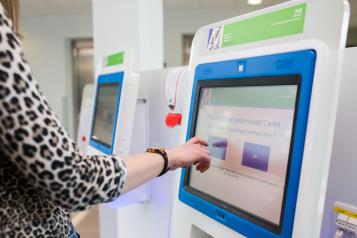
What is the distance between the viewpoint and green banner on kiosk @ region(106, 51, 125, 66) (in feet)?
4.41

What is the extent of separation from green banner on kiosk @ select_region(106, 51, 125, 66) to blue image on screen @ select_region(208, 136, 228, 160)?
2.15 ft

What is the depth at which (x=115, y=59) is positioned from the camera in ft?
4.61

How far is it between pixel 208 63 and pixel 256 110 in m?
0.22

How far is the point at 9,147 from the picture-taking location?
48 cm

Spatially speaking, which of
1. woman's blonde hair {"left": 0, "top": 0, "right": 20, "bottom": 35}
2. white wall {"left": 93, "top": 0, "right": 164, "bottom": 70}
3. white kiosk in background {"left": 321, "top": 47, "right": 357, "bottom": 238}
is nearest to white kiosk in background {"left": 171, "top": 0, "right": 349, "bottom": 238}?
white kiosk in background {"left": 321, "top": 47, "right": 357, "bottom": 238}

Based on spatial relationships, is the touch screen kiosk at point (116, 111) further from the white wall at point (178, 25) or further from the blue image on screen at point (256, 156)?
the white wall at point (178, 25)

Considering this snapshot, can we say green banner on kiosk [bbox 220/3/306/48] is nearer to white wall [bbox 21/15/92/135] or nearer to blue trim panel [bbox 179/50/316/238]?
blue trim panel [bbox 179/50/316/238]

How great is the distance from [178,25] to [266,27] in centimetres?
418

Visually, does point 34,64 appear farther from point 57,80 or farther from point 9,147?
point 9,147

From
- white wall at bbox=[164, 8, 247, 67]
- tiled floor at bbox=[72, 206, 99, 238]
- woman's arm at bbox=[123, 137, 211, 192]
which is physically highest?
white wall at bbox=[164, 8, 247, 67]

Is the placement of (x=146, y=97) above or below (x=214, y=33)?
below

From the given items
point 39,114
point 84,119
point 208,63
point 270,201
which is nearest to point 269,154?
point 270,201

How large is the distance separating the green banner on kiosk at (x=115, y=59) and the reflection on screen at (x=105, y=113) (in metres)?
0.10

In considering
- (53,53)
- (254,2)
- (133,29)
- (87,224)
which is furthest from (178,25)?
(87,224)
